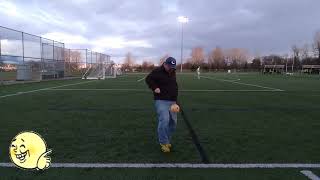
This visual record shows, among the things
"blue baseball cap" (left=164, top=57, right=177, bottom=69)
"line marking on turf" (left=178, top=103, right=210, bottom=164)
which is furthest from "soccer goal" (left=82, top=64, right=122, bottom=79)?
"blue baseball cap" (left=164, top=57, right=177, bottom=69)

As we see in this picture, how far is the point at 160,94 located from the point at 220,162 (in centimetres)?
152

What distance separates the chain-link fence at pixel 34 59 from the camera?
2877 centimetres

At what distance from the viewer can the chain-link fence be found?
2877cm

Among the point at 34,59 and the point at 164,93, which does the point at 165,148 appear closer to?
the point at 164,93

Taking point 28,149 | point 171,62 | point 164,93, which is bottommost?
point 28,149

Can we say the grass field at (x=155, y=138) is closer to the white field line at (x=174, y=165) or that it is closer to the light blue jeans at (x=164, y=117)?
the white field line at (x=174, y=165)

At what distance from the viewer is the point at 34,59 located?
3528 centimetres

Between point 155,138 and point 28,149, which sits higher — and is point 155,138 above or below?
below

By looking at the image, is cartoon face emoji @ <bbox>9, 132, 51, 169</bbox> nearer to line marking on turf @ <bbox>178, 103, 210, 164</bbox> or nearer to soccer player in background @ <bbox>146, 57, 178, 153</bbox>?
soccer player in background @ <bbox>146, 57, 178, 153</bbox>
